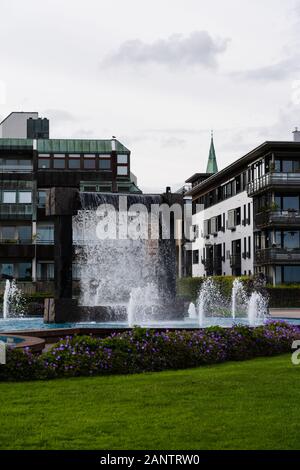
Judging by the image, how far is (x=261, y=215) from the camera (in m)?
62.5

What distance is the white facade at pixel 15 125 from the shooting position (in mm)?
82500

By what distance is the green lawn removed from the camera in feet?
28.8

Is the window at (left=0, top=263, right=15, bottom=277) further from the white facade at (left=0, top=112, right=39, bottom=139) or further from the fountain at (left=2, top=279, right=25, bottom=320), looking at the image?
the fountain at (left=2, top=279, right=25, bottom=320)

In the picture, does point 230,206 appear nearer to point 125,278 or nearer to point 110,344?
point 125,278

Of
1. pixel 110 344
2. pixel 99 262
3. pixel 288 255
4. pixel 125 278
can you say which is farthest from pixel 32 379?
pixel 288 255

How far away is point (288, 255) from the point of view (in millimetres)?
59656

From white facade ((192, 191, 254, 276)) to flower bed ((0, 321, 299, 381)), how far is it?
48.6m

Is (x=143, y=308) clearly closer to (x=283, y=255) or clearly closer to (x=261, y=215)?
(x=283, y=255)

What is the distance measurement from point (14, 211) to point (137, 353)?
2164 inches

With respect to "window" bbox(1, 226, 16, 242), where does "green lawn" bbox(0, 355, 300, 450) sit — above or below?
below

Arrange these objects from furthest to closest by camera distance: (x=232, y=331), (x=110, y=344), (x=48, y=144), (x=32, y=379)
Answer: (x=48, y=144)
(x=232, y=331)
(x=110, y=344)
(x=32, y=379)

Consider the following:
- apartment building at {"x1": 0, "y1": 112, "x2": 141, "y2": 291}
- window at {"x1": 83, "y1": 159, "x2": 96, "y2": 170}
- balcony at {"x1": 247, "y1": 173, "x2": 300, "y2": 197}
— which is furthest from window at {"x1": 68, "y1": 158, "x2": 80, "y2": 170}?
balcony at {"x1": 247, "y1": 173, "x2": 300, "y2": 197}
